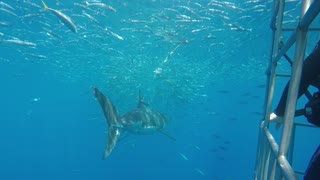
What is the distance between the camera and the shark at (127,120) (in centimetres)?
792

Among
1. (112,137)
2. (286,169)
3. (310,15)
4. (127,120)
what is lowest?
(112,137)

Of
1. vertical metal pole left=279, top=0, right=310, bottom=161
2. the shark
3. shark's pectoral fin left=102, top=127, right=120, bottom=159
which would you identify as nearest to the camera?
vertical metal pole left=279, top=0, right=310, bottom=161

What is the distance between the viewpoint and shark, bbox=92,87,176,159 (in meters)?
7.92

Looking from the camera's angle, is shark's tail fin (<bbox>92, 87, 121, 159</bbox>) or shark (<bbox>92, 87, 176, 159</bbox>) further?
shark's tail fin (<bbox>92, 87, 121, 159</bbox>)

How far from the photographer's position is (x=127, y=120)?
9148 millimetres

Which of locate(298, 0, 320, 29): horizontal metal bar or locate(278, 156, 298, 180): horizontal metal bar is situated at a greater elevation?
locate(298, 0, 320, 29): horizontal metal bar

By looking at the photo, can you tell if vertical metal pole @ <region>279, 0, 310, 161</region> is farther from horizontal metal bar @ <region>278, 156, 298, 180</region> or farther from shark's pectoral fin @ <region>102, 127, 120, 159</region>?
shark's pectoral fin @ <region>102, 127, 120, 159</region>

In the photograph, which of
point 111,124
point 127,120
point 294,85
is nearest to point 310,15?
point 294,85

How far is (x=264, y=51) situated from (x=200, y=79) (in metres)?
12.3

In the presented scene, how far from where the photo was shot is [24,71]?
125 ft

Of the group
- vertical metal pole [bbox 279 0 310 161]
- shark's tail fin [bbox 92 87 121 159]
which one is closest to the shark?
shark's tail fin [bbox 92 87 121 159]

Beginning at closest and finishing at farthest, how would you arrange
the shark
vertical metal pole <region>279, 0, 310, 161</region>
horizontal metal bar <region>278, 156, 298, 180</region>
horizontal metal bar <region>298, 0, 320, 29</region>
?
horizontal metal bar <region>298, 0, 320, 29</region> → horizontal metal bar <region>278, 156, 298, 180</region> → vertical metal pole <region>279, 0, 310, 161</region> → the shark

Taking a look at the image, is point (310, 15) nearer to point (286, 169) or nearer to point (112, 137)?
point (286, 169)

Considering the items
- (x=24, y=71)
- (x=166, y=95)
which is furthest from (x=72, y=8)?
(x=24, y=71)
